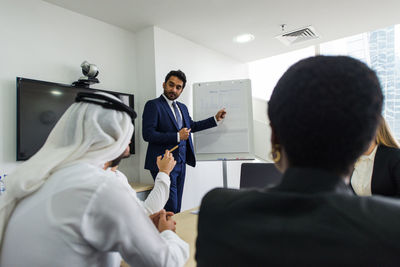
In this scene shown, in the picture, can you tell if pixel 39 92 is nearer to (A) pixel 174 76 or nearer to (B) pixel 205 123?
(A) pixel 174 76

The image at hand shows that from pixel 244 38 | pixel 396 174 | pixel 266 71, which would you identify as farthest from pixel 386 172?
pixel 266 71

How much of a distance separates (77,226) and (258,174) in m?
1.63

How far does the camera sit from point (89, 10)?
120 inches

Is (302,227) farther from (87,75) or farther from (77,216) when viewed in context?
(87,75)

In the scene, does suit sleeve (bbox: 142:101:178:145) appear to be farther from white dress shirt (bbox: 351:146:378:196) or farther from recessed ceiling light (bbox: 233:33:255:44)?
recessed ceiling light (bbox: 233:33:255:44)

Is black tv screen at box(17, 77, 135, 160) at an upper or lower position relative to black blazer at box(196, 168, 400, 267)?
upper

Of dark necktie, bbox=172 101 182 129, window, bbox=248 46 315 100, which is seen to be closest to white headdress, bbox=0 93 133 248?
dark necktie, bbox=172 101 182 129

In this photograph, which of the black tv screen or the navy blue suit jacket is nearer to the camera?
the black tv screen

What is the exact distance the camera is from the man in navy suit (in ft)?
9.31

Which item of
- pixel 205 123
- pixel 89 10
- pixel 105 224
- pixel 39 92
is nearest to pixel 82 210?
pixel 105 224

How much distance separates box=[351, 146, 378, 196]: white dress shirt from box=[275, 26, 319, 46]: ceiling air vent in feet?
8.25

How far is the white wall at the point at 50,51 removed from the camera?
250cm

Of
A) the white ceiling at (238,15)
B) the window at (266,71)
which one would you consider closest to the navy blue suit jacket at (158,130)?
the white ceiling at (238,15)

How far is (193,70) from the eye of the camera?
4094 millimetres
